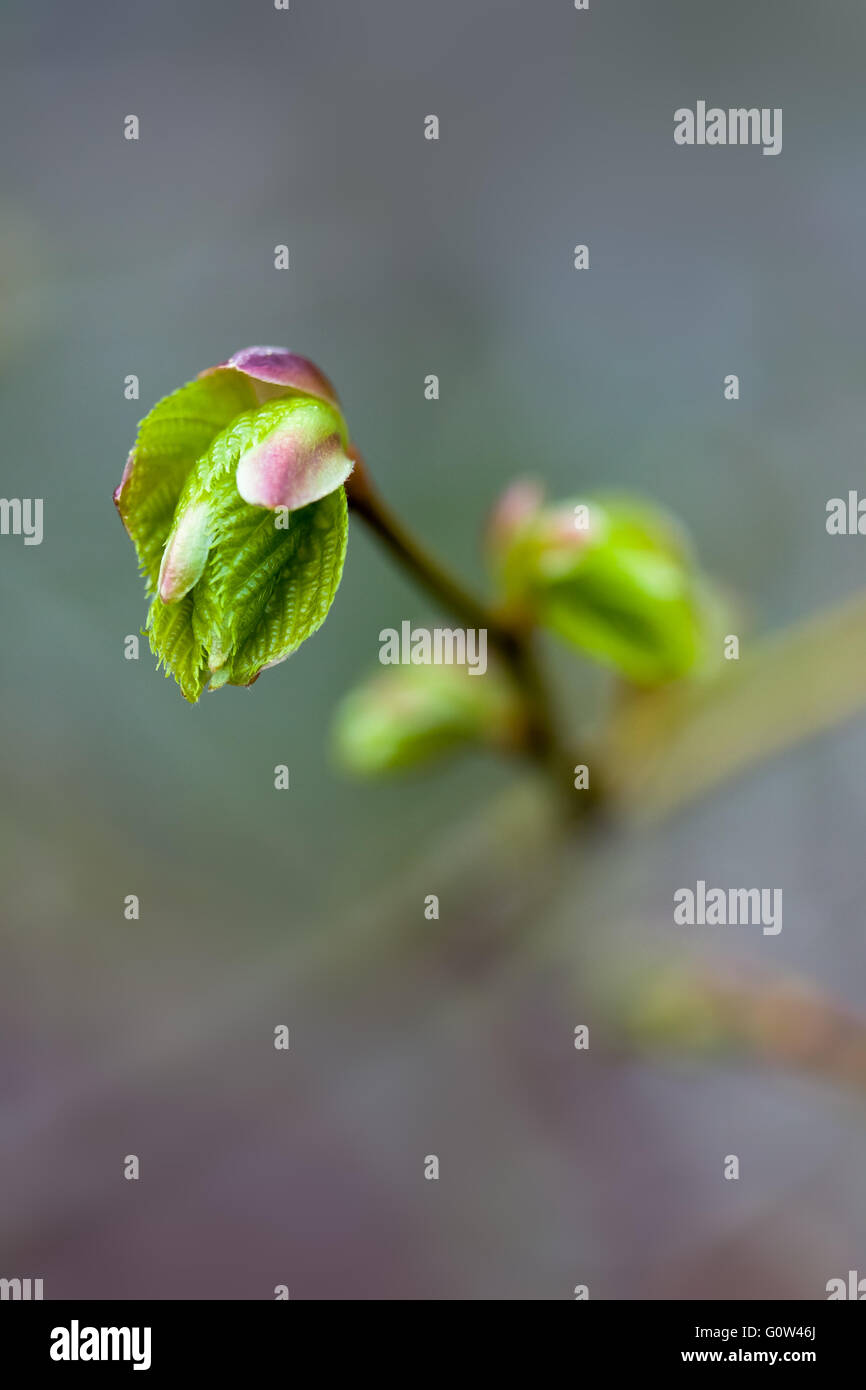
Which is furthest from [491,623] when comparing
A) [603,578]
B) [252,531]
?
[252,531]

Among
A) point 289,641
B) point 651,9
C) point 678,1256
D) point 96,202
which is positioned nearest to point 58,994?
point 678,1256

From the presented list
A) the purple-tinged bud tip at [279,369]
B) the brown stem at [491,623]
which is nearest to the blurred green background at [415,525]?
the brown stem at [491,623]

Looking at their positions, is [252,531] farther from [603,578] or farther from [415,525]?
[415,525]

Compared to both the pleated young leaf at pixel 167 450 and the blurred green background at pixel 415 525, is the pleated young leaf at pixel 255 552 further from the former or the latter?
the blurred green background at pixel 415 525

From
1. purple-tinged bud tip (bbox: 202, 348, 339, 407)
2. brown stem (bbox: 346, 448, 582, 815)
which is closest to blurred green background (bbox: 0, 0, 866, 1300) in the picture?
brown stem (bbox: 346, 448, 582, 815)

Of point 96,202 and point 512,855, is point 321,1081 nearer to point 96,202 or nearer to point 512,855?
point 512,855

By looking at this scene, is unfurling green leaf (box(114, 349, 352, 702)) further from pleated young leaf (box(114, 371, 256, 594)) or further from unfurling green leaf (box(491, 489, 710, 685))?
unfurling green leaf (box(491, 489, 710, 685))
